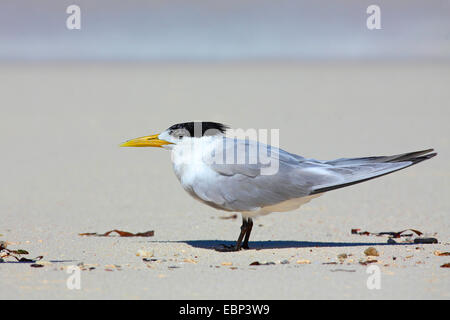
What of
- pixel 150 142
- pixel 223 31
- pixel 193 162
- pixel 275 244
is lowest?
pixel 275 244

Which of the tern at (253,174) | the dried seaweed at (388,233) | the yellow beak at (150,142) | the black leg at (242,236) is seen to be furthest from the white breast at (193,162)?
the dried seaweed at (388,233)

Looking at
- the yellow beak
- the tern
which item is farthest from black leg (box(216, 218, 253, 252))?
the yellow beak

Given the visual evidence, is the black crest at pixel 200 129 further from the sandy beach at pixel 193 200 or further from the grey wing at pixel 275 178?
the sandy beach at pixel 193 200

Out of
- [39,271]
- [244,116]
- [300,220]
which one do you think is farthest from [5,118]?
[39,271]

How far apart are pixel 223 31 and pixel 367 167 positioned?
14.5 meters

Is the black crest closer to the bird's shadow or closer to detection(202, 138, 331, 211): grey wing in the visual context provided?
detection(202, 138, 331, 211): grey wing

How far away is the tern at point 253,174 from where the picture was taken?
540cm

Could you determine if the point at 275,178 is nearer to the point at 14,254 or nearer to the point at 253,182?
the point at 253,182

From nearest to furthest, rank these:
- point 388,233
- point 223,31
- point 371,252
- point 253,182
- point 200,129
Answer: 1. point 371,252
2. point 253,182
3. point 200,129
4. point 388,233
5. point 223,31

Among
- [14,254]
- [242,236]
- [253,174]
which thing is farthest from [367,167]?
[14,254]

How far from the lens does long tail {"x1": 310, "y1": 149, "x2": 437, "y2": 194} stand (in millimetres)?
5418

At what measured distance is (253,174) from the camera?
543 cm

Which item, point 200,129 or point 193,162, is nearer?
point 193,162
